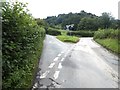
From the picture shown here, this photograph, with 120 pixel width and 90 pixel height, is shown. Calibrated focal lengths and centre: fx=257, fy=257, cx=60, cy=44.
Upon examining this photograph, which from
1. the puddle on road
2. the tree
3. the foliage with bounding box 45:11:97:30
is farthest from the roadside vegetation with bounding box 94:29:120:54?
the foliage with bounding box 45:11:97:30

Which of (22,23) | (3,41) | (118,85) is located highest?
(22,23)

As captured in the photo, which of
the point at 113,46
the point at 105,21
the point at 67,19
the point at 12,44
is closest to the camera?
the point at 12,44

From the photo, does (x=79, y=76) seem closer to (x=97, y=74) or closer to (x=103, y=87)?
(x=97, y=74)

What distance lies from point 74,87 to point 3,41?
3476mm

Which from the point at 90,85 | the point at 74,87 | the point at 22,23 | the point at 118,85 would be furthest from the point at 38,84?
the point at 118,85

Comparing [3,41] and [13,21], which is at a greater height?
[13,21]

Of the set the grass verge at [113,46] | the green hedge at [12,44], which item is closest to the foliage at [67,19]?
the grass verge at [113,46]

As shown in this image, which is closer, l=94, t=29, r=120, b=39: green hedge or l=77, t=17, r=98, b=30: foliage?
l=94, t=29, r=120, b=39: green hedge

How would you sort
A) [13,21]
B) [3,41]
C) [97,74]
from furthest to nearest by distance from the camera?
[97,74], [13,21], [3,41]

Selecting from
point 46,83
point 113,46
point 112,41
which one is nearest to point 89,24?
point 112,41

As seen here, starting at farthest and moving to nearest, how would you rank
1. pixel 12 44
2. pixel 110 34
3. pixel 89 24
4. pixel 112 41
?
pixel 89 24
pixel 110 34
pixel 112 41
pixel 12 44

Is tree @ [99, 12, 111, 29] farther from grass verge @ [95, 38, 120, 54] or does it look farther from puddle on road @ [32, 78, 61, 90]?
puddle on road @ [32, 78, 61, 90]

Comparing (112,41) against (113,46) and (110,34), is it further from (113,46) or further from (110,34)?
(110,34)

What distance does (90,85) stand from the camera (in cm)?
888
